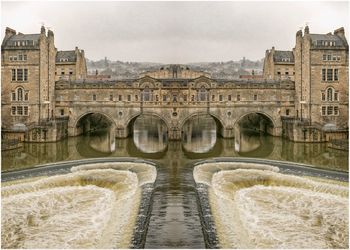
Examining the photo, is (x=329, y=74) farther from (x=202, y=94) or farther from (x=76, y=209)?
(x=76, y=209)

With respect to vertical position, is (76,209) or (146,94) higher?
(146,94)

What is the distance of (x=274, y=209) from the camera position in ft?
65.4

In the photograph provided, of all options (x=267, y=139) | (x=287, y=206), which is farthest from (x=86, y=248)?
(x=267, y=139)

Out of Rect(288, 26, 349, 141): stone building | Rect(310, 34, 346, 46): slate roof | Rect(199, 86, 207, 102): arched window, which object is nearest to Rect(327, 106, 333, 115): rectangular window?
Rect(288, 26, 349, 141): stone building

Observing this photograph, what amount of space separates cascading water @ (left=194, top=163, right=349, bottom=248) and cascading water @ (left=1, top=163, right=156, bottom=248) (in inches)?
179

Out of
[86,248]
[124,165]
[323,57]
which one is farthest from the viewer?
[323,57]

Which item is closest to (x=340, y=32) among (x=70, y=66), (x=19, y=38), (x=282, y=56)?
(x=282, y=56)

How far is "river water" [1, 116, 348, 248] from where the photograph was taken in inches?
603

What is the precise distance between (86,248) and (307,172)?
1937cm

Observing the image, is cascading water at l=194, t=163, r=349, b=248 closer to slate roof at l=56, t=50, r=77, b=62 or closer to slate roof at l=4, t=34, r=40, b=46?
slate roof at l=4, t=34, r=40, b=46

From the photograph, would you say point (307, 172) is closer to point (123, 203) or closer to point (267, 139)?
point (123, 203)

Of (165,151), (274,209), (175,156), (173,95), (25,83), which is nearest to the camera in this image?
(274,209)

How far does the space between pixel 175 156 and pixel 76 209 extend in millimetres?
17571

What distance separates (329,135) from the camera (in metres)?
44.6
